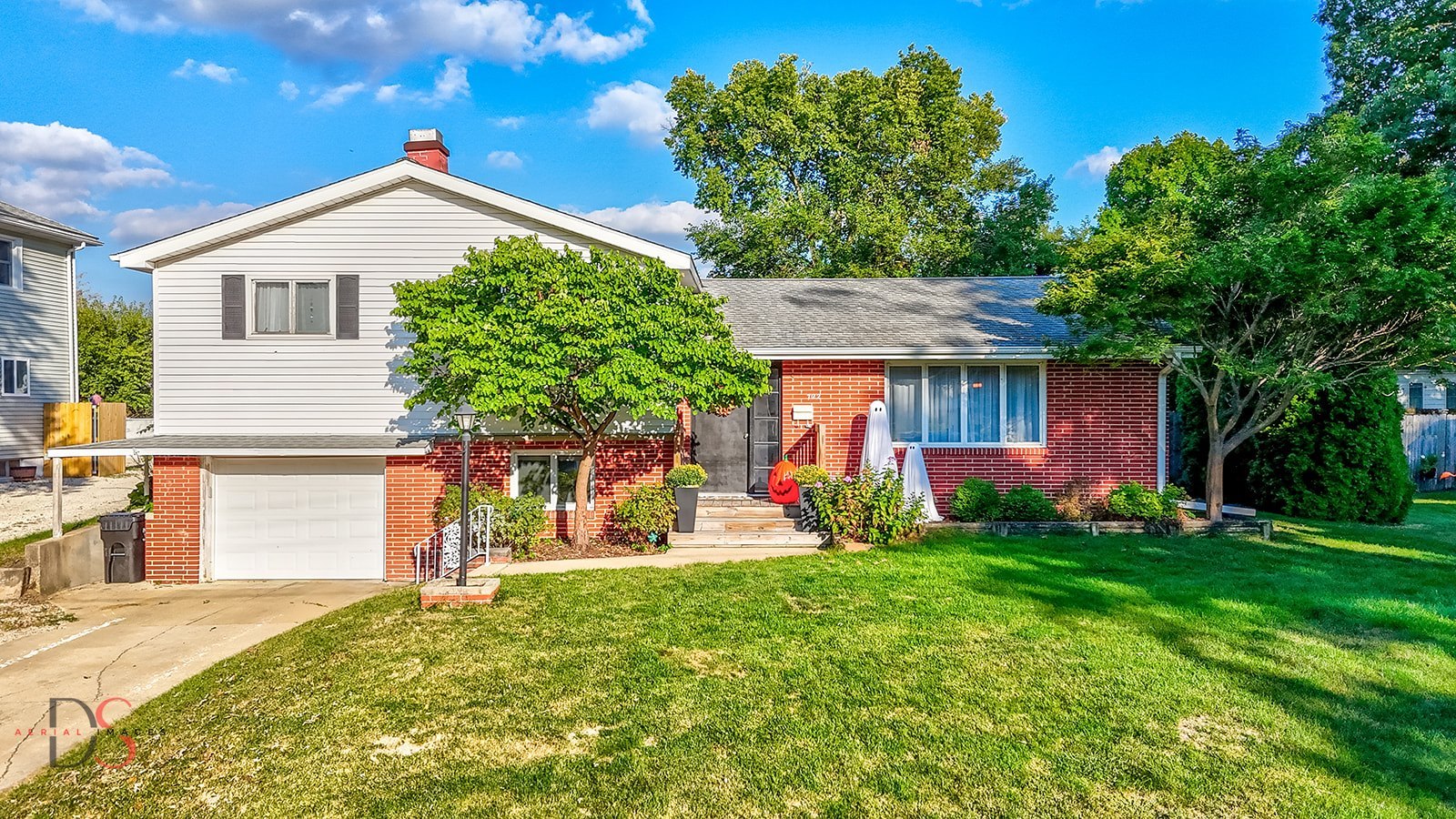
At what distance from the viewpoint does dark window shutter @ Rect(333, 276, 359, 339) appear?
11250 mm

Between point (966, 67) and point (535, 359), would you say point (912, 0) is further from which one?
point (535, 359)

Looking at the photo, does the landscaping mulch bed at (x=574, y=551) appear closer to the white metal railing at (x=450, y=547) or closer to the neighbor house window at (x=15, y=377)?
the white metal railing at (x=450, y=547)

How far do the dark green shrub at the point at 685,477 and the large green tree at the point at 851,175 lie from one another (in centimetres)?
1630

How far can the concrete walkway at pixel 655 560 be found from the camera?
9266mm

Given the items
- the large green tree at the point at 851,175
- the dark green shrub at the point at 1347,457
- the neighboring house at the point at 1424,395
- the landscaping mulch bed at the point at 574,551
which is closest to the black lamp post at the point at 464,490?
the landscaping mulch bed at the point at 574,551

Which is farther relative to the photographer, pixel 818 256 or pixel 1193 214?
pixel 818 256

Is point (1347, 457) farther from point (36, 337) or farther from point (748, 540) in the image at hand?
point (36, 337)

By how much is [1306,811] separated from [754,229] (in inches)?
929

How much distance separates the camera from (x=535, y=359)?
905 centimetres

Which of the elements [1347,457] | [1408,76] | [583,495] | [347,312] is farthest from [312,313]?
[1408,76]

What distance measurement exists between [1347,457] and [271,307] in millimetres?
18811

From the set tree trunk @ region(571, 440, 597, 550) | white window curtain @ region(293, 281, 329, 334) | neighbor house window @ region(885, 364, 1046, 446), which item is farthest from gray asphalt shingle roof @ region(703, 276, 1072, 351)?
white window curtain @ region(293, 281, 329, 334)

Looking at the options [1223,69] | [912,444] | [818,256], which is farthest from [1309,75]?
[912,444]

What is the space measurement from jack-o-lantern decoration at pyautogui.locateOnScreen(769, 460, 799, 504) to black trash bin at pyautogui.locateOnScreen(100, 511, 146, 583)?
10103 millimetres
